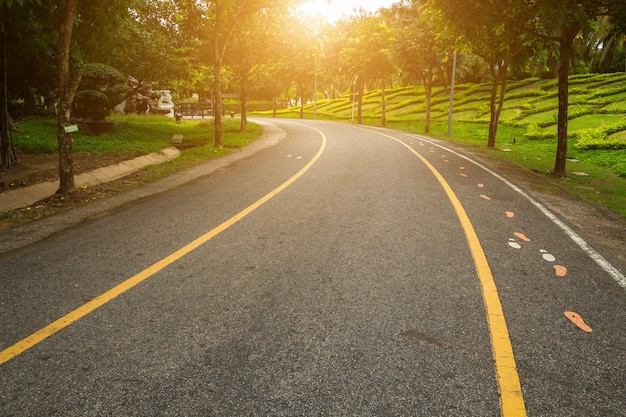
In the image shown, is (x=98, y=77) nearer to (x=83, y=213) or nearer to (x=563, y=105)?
(x=83, y=213)

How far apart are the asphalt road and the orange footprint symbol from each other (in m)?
0.01

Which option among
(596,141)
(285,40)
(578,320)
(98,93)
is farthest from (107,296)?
(285,40)

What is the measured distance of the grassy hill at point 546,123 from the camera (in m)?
11.6

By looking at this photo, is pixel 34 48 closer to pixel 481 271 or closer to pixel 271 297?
→ pixel 271 297

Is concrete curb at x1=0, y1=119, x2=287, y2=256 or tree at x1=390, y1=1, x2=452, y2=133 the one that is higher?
tree at x1=390, y1=1, x2=452, y2=133

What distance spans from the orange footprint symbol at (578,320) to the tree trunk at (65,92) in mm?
8394

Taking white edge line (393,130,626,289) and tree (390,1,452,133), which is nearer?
white edge line (393,130,626,289)

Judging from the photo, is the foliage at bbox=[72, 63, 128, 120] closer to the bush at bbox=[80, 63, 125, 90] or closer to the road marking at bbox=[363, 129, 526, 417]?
the bush at bbox=[80, 63, 125, 90]

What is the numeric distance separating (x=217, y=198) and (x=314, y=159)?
556cm

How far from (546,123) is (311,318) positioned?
25.5 metres

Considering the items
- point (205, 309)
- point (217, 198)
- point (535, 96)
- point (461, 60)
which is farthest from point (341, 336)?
point (461, 60)

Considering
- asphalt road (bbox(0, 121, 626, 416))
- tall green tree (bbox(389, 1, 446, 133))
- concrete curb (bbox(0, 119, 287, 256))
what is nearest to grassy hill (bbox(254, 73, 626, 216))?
tall green tree (bbox(389, 1, 446, 133))

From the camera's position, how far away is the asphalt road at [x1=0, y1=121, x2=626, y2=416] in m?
2.25

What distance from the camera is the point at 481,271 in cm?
396
